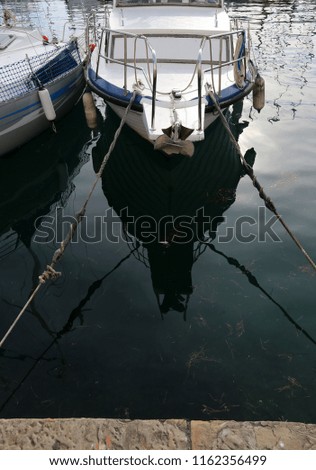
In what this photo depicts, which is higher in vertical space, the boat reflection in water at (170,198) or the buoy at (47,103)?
the buoy at (47,103)

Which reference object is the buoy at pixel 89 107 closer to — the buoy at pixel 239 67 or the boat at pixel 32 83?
the boat at pixel 32 83

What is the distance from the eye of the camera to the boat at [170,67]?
679cm

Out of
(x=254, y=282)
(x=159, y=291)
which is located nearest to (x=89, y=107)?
(x=159, y=291)

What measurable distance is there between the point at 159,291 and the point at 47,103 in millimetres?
6676

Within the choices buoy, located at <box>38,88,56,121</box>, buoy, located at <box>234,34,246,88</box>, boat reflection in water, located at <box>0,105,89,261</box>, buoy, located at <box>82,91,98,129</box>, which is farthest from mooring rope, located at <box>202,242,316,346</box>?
buoy, located at <box>38,88,56,121</box>

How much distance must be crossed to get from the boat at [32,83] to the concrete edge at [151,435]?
7452 mm

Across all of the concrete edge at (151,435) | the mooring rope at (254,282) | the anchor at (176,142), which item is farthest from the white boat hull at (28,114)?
the concrete edge at (151,435)

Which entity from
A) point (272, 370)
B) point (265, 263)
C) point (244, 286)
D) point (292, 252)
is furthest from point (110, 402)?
point (292, 252)

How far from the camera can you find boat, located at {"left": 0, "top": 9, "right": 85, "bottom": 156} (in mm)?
8695

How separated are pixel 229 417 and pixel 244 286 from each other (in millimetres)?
2169

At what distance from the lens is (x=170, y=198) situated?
7.52 metres

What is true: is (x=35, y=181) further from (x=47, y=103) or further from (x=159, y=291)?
(x=159, y=291)

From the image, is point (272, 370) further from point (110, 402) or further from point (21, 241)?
point (21, 241)
